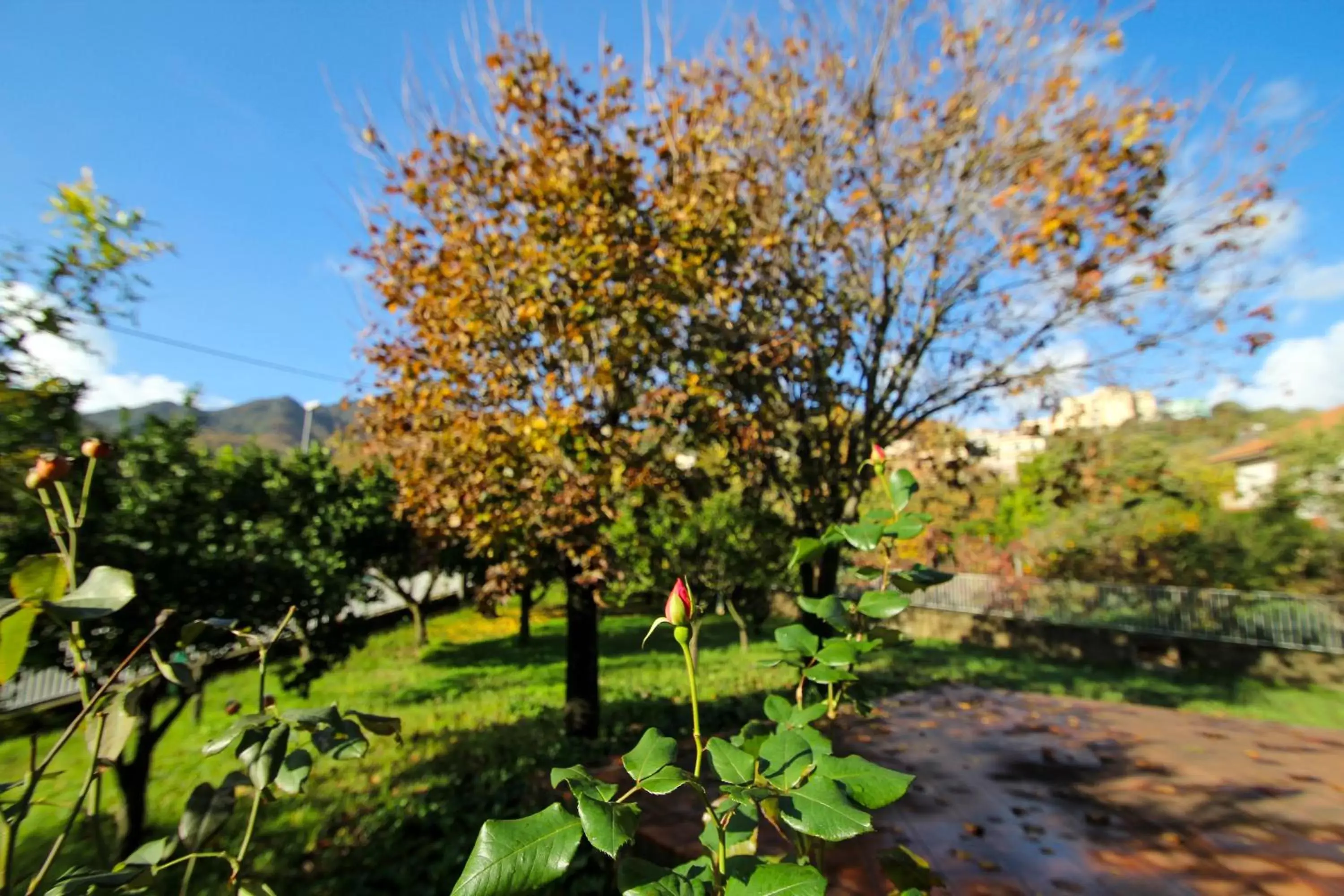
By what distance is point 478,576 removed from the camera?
361 inches

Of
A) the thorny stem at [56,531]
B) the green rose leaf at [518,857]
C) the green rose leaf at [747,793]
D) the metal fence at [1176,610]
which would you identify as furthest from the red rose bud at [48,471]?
the metal fence at [1176,610]

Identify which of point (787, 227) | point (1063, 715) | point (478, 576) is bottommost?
point (1063, 715)

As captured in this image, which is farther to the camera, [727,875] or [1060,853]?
[1060,853]

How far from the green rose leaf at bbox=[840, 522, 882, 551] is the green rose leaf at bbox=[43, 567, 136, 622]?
3.72 ft

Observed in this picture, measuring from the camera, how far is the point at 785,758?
0.91 meters

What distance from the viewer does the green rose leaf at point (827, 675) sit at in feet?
3.57

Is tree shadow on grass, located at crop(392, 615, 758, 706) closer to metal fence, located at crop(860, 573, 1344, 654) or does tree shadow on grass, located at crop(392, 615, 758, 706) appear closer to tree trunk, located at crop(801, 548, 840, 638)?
tree trunk, located at crop(801, 548, 840, 638)

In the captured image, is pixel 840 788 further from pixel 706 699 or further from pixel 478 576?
pixel 478 576

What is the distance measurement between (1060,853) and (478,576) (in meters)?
7.74

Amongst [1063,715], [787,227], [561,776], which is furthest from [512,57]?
[1063,715]

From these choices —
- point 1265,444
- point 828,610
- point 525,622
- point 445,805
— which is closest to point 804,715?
point 828,610

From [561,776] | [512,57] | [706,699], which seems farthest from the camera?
[706,699]

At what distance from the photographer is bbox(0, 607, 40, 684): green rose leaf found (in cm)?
80

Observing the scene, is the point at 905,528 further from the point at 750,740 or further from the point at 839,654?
the point at 750,740
